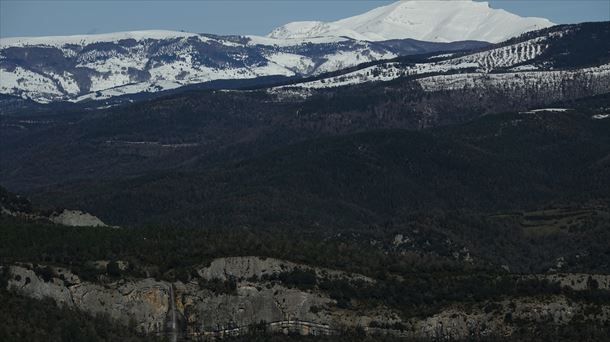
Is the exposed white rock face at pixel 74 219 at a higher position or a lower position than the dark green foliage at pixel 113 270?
lower

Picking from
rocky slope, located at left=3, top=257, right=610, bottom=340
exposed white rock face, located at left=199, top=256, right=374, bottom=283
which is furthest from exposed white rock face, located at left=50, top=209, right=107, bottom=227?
rocky slope, located at left=3, top=257, right=610, bottom=340

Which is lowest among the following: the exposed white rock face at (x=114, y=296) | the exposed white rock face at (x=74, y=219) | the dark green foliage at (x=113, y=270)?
the exposed white rock face at (x=74, y=219)

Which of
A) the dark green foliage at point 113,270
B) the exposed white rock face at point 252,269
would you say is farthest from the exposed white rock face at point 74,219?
the dark green foliage at point 113,270

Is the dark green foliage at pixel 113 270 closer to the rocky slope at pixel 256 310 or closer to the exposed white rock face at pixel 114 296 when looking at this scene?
the rocky slope at pixel 256 310

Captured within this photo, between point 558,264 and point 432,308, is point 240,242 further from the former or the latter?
point 558,264

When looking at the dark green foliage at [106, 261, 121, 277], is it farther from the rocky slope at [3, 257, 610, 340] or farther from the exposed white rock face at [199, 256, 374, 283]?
the exposed white rock face at [199, 256, 374, 283]

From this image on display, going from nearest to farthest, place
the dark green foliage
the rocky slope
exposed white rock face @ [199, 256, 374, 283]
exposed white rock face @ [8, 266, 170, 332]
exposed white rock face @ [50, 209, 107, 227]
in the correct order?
exposed white rock face @ [8, 266, 170, 332], the rocky slope, the dark green foliage, exposed white rock face @ [199, 256, 374, 283], exposed white rock face @ [50, 209, 107, 227]

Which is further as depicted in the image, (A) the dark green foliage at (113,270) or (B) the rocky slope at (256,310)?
(A) the dark green foliage at (113,270)

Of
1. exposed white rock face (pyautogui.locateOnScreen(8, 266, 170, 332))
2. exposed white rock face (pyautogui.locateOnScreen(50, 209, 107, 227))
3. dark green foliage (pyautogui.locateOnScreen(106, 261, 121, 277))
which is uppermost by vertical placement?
dark green foliage (pyautogui.locateOnScreen(106, 261, 121, 277))

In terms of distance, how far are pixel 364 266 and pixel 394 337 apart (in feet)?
72.7

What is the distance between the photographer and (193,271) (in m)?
139

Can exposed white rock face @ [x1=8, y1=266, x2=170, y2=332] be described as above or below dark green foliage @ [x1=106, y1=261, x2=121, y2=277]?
below

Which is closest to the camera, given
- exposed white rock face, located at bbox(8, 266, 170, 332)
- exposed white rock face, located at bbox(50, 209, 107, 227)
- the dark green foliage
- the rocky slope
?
exposed white rock face, located at bbox(8, 266, 170, 332)

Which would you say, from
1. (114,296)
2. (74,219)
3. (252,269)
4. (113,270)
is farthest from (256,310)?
(74,219)
